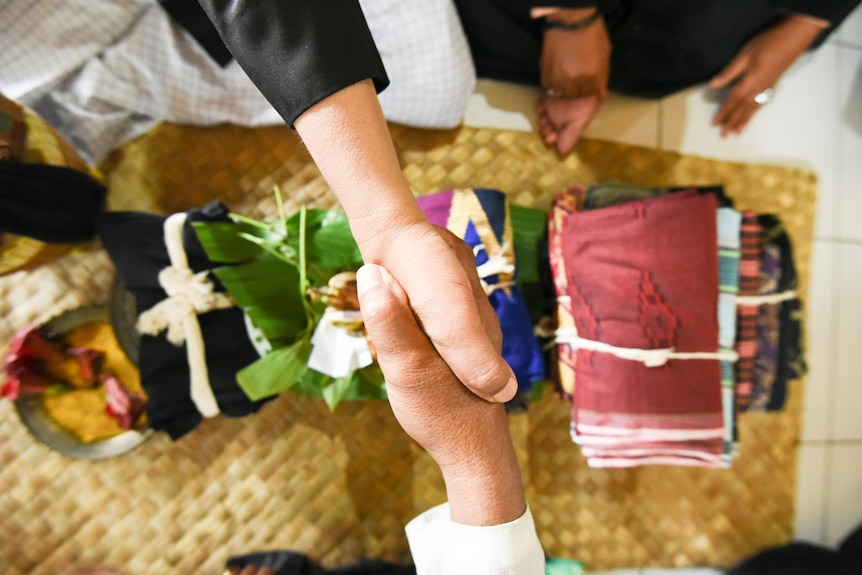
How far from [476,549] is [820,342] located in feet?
3.26

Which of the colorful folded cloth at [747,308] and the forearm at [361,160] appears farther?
the colorful folded cloth at [747,308]

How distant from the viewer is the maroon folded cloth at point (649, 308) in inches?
25.8

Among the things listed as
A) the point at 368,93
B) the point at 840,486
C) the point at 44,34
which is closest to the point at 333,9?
the point at 368,93

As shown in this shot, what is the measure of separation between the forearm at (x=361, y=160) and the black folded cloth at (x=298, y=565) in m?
0.63

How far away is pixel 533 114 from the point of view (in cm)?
92

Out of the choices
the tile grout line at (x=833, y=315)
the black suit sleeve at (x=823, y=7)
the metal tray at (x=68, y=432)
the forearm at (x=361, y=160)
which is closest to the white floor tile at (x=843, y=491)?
the tile grout line at (x=833, y=315)

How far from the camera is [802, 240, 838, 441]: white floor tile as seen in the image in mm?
1040

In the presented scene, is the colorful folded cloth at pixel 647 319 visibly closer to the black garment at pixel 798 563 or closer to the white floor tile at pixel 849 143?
the black garment at pixel 798 563

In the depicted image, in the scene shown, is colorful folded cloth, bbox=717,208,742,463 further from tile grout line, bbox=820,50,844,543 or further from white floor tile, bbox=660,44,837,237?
tile grout line, bbox=820,50,844,543

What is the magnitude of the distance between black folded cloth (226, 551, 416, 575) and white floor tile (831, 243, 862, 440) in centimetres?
93

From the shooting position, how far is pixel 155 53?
76 cm

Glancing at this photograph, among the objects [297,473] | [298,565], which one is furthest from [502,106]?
[298,565]

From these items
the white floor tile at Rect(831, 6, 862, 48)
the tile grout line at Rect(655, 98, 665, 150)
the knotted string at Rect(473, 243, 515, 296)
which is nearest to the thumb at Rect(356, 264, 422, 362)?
the knotted string at Rect(473, 243, 515, 296)

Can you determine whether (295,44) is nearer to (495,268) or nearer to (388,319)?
(388,319)
